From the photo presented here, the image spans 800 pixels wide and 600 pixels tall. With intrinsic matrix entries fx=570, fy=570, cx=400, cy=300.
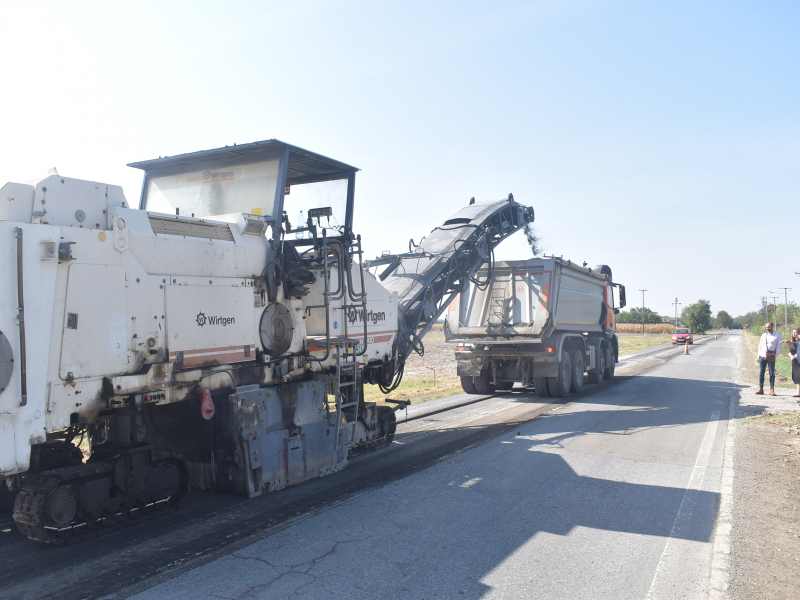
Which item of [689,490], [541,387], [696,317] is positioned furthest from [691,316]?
[689,490]

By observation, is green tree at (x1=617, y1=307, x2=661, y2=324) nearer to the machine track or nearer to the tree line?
the tree line

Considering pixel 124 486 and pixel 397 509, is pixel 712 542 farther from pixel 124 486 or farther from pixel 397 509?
pixel 124 486

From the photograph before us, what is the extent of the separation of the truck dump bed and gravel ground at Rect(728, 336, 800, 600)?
4365mm

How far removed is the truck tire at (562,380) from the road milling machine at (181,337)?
230 inches

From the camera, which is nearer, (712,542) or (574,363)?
(712,542)

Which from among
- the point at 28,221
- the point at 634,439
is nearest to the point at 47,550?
the point at 28,221

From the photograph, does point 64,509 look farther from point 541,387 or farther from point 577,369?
A: point 577,369

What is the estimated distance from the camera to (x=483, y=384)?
44.8 ft

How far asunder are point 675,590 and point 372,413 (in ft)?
14.8

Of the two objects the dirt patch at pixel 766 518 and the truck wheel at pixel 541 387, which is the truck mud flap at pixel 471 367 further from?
the dirt patch at pixel 766 518

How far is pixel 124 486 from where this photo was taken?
487 centimetres

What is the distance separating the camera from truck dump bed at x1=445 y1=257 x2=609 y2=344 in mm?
Answer: 12594

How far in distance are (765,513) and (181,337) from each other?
567 centimetres

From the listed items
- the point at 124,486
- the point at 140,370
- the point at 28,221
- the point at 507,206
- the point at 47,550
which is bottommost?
the point at 47,550
